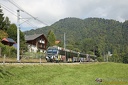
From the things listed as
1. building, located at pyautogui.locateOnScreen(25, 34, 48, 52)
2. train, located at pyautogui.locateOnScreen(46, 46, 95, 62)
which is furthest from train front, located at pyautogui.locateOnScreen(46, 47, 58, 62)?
building, located at pyautogui.locateOnScreen(25, 34, 48, 52)

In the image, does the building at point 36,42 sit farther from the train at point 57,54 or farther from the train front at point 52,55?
the train front at point 52,55

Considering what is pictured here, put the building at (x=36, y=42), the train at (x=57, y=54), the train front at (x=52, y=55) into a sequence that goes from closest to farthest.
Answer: the train front at (x=52, y=55) < the train at (x=57, y=54) < the building at (x=36, y=42)

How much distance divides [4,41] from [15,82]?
58.8 meters

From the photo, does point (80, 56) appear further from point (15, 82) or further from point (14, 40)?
point (15, 82)

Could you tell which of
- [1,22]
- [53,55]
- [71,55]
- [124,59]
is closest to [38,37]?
[1,22]

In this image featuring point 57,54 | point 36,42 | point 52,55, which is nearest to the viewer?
point 52,55

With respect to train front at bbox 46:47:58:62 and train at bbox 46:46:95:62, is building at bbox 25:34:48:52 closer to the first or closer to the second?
train at bbox 46:46:95:62

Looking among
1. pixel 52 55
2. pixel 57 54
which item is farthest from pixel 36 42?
pixel 52 55

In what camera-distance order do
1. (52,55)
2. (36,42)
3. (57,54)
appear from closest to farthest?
(52,55) → (57,54) → (36,42)

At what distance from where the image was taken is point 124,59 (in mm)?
144000

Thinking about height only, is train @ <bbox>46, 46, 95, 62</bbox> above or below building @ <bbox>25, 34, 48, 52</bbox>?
below

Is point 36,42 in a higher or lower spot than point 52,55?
higher

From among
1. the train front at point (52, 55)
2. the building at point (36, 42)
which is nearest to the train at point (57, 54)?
the train front at point (52, 55)

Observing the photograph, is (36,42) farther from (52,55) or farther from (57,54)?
(52,55)
